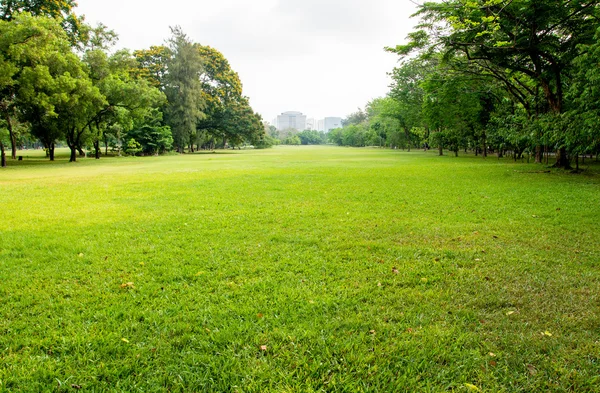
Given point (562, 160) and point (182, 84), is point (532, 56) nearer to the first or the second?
point (562, 160)

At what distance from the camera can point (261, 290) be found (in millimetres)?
3498

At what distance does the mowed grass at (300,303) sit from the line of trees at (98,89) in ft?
59.9

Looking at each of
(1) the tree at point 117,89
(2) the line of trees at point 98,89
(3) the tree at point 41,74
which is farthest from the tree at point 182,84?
(3) the tree at point 41,74

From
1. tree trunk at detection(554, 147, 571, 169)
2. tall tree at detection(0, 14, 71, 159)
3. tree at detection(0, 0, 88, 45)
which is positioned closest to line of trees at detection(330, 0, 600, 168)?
tree trunk at detection(554, 147, 571, 169)

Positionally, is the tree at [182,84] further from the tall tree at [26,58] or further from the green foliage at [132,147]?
the tall tree at [26,58]

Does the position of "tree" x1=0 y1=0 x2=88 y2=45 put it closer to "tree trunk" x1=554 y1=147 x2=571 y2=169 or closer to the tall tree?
the tall tree

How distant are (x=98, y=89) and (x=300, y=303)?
1098 inches

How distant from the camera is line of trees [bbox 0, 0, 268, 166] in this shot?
1970 centimetres

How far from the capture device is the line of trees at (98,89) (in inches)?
776

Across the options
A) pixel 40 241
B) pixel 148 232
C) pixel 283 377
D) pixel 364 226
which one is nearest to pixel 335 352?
pixel 283 377

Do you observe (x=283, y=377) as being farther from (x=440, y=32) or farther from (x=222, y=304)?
(x=440, y=32)

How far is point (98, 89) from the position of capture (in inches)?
977

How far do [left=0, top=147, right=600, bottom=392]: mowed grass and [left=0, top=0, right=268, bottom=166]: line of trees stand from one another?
59.9 feet

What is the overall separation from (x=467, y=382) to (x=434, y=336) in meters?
0.47
